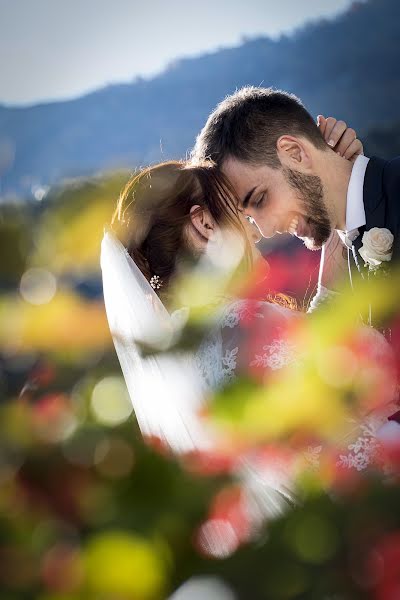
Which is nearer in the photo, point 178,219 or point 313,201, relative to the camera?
point 178,219

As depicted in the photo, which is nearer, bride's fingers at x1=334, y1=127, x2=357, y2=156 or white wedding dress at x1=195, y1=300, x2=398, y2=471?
white wedding dress at x1=195, y1=300, x2=398, y2=471

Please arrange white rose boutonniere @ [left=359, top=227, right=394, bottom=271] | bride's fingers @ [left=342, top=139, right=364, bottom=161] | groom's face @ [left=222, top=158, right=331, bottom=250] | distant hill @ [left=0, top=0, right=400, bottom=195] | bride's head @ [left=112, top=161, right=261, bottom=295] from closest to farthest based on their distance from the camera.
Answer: bride's head @ [left=112, top=161, right=261, bottom=295]
white rose boutonniere @ [left=359, top=227, right=394, bottom=271]
groom's face @ [left=222, top=158, right=331, bottom=250]
bride's fingers @ [left=342, top=139, right=364, bottom=161]
distant hill @ [left=0, top=0, right=400, bottom=195]

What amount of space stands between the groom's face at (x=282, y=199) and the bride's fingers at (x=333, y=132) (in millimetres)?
169

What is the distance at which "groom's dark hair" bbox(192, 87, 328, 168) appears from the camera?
2.06m

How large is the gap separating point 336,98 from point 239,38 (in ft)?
4.11

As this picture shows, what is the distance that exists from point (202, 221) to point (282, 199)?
1.92 ft

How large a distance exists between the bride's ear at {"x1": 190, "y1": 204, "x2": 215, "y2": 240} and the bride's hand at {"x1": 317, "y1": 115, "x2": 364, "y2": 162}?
30.0 inches

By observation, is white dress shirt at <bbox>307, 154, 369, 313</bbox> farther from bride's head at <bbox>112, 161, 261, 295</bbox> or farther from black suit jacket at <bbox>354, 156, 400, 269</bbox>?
bride's head at <bbox>112, 161, 261, 295</bbox>

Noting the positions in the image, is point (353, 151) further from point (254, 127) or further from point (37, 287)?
point (37, 287)

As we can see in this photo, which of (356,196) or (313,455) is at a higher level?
(313,455)

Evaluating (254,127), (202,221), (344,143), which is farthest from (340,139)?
(202,221)

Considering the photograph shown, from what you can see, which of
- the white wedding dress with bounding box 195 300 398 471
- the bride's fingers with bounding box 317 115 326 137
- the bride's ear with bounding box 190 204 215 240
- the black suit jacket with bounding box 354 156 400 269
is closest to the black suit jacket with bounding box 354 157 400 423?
the black suit jacket with bounding box 354 156 400 269

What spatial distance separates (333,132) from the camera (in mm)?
2232

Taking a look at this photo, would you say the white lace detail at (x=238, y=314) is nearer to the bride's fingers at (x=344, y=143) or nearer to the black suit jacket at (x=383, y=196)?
the black suit jacket at (x=383, y=196)
